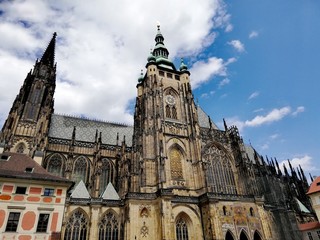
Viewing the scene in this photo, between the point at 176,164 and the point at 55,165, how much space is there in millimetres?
17314

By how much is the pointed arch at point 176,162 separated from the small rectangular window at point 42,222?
51.2 feet

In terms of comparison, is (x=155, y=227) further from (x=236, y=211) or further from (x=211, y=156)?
(x=211, y=156)

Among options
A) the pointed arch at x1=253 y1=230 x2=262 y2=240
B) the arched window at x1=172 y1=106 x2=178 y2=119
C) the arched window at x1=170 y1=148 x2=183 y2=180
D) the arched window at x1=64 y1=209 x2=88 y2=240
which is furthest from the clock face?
the pointed arch at x1=253 y1=230 x2=262 y2=240

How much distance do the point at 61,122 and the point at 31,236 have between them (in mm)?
26975

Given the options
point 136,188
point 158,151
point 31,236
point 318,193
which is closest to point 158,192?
point 136,188

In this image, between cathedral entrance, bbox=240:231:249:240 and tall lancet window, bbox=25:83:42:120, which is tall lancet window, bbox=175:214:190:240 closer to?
cathedral entrance, bbox=240:231:249:240

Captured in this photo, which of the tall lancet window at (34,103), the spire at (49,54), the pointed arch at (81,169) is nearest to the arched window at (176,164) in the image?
the pointed arch at (81,169)

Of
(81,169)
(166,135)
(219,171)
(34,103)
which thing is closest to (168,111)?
(166,135)

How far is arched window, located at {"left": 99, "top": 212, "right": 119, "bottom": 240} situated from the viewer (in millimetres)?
24953

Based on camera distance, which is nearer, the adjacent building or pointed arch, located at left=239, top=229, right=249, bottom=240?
the adjacent building

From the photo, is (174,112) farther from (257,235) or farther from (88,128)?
(257,235)

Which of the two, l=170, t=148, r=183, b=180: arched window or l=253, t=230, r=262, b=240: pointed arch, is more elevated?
l=170, t=148, r=183, b=180: arched window

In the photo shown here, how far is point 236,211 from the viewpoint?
27.2 metres

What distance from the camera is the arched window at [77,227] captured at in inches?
949
